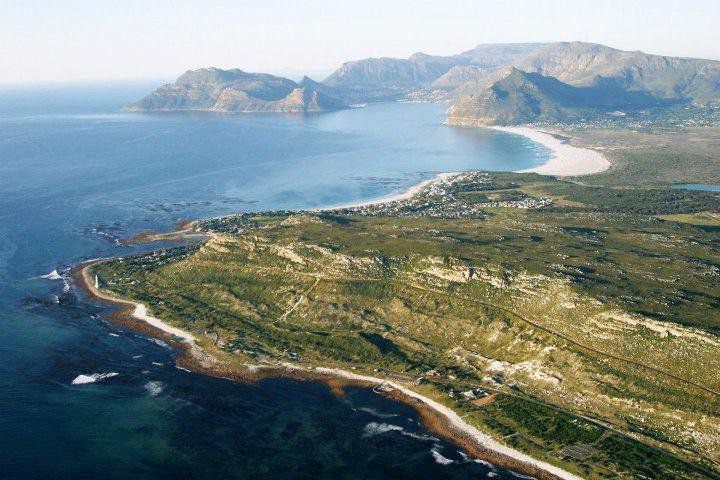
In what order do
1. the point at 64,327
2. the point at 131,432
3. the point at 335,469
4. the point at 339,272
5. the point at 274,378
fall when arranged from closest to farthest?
the point at 335,469 < the point at 131,432 < the point at 274,378 < the point at 64,327 < the point at 339,272

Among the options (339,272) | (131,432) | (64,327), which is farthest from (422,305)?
(64,327)

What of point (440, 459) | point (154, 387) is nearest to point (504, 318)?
point (440, 459)

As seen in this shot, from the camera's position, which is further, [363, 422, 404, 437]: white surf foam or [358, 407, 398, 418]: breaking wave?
[358, 407, 398, 418]: breaking wave

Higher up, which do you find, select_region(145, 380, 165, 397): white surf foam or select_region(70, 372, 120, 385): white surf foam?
select_region(70, 372, 120, 385): white surf foam

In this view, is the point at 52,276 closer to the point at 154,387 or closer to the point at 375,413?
the point at 154,387

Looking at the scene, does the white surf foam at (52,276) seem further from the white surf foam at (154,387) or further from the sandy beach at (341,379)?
the white surf foam at (154,387)

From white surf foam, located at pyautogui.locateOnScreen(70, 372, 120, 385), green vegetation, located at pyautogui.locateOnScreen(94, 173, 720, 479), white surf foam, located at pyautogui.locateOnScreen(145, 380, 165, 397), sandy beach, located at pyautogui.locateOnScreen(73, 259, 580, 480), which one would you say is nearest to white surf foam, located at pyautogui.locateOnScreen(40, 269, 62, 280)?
sandy beach, located at pyautogui.locateOnScreen(73, 259, 580, 480)

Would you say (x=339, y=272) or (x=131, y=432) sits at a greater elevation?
(x=339, y=272)

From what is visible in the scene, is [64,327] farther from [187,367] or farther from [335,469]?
[335,469]

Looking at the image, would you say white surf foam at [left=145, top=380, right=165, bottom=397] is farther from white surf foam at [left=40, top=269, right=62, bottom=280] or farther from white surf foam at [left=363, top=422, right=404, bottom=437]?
white surf foam at [left=40, top=269, right=62, bottom=280]
